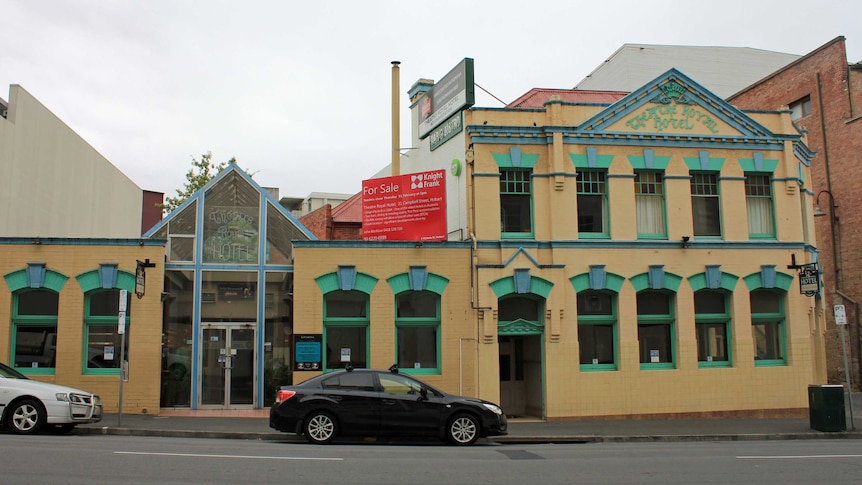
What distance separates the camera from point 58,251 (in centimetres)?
1728

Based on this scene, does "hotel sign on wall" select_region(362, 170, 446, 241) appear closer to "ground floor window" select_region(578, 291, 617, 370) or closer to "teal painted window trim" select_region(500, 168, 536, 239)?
"teal painted window trim" select_region(500, 168, 536, 239)

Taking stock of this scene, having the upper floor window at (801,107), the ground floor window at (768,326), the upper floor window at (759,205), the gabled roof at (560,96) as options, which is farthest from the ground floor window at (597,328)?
the upper floor window at (801,107)

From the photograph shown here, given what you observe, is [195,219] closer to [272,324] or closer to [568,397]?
[272,324]

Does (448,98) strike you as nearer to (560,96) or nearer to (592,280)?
(560,96)

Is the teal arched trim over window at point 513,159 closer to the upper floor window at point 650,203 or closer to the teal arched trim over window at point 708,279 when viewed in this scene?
the upper floor window at point 650,203

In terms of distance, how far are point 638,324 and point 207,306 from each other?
35.0 feet

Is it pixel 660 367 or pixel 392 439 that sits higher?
pixel 660 367

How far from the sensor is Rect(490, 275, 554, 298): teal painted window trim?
1830 centimetres

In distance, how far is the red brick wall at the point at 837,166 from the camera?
1061 inches

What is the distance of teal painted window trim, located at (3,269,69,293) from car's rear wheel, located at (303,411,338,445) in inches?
301

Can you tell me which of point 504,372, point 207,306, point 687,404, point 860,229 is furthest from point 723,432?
point 860,229

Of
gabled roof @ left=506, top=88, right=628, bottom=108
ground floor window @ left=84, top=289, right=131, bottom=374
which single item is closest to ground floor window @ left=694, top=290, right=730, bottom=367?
gabled roof @ left=506, top=88, right=628, bottom=108

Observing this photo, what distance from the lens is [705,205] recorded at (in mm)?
19859

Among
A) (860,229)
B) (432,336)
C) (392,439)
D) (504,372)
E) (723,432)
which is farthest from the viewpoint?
Result: (860,229)
